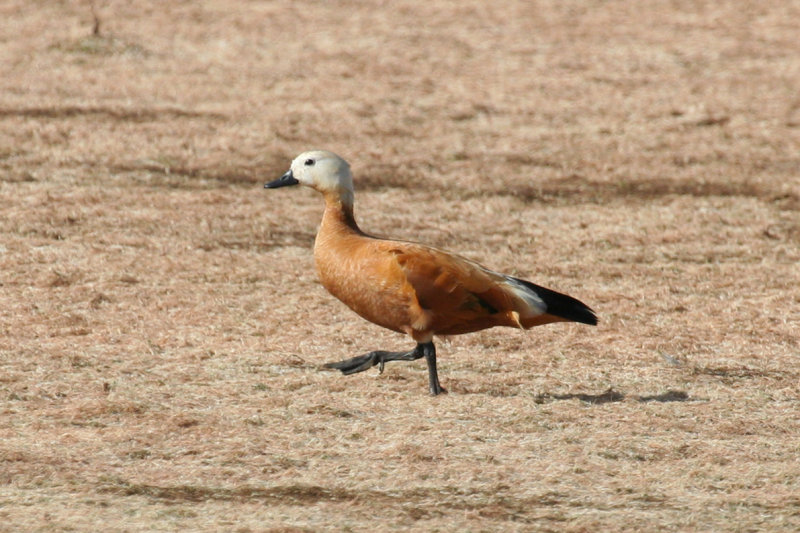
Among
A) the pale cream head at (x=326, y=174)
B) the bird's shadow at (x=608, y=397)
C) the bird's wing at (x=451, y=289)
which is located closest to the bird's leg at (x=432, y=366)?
the bird's wing at (x=451, y=289)

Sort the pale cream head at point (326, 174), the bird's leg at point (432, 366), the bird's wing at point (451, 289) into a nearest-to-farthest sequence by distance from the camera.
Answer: the bird's wing at point (451, 289) → the bird's leg at point (432, 366) → the pale cream head at point (326, 174)

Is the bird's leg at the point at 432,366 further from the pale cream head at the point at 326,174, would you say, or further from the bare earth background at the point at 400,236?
the pale cream head at the point at 326,174

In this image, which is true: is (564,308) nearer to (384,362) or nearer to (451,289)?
(451,289)

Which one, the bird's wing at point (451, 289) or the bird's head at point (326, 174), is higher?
the bird's head at point (326, 174)

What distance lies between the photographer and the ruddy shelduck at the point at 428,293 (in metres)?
6.29

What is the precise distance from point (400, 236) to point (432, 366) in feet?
11.5

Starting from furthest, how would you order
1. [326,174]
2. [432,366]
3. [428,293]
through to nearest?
[326,174], [432,366], [428,293]

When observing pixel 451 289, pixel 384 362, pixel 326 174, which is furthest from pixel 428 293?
pixel 326 174

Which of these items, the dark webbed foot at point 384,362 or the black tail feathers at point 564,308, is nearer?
the black tail feathers at point 564,308

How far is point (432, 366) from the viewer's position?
21.4 feet

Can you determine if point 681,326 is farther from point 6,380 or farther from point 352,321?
point 6,380

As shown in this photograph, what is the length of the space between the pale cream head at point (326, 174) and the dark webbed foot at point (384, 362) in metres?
0.87

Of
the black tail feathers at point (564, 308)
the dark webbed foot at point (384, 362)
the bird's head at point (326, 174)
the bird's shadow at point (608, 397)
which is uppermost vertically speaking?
the bird's head at point (326, 174)

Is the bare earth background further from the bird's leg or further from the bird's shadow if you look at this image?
the bird's leg
